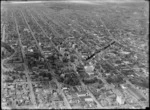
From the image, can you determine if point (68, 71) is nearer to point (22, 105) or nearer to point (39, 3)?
point (22, 105)

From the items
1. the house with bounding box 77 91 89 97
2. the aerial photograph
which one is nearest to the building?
the aerial photograph

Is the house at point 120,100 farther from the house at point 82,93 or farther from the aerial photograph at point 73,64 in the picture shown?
the house at point 82,93

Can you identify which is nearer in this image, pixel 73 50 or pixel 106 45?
pixel 73 50

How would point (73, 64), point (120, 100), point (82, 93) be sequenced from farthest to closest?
point (73, 64), point (82, 93), point (120, 100)

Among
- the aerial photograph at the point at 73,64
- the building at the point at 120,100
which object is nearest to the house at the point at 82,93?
the aerial photograph at the point at 73,64

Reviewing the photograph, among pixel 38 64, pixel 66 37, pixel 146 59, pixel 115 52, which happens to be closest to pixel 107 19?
pixel 66 37

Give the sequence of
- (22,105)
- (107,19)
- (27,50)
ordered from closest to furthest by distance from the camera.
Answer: (22,105) → (27,50) → (107,19)

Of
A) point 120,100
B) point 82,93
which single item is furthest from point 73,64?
point 120,100

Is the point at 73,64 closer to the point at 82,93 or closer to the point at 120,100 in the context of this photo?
the point at 82,93
